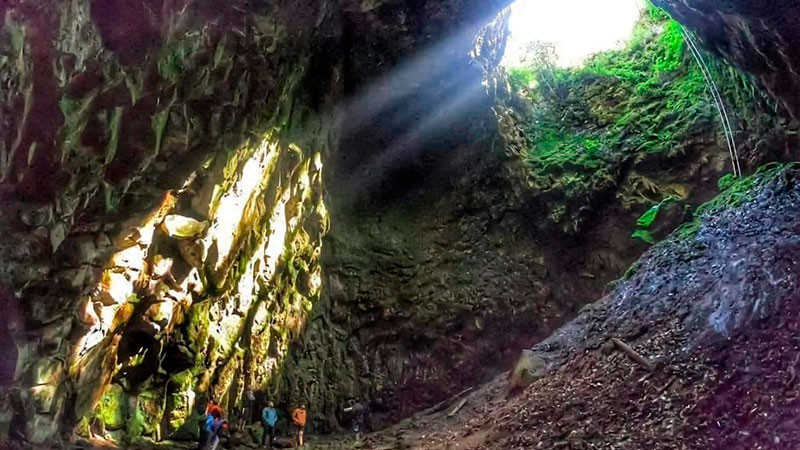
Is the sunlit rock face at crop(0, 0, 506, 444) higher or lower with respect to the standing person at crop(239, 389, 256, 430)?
higher

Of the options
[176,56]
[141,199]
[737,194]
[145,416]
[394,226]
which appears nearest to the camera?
[176,56]

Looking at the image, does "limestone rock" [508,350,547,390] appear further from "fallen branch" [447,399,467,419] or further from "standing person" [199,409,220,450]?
"standing person" [199,409,220,450]

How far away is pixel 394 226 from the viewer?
12.1 m

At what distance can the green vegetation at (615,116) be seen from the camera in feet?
35.1

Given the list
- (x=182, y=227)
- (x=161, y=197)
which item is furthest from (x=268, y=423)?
(x=161, y=197)

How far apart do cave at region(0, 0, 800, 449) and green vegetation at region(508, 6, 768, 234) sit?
0.06 m

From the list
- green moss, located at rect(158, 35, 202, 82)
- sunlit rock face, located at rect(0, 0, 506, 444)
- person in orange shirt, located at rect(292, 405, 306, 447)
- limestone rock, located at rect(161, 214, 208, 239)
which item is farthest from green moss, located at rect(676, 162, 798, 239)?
green moss, located at rect(158, 35, 202, 82)

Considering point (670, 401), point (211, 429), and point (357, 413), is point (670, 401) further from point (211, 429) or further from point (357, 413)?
point (357, 413)

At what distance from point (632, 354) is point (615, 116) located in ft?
25.9

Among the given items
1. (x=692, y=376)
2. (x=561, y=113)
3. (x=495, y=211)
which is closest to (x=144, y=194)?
(x=692, y=376)

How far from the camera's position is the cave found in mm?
4398

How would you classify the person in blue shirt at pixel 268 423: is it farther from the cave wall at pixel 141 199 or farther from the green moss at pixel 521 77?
the green moss at pixel 521 77

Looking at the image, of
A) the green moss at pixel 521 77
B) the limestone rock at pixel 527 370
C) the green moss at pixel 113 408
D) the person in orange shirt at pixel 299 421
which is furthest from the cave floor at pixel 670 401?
the green moss at pixel 521 77

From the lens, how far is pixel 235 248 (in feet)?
25.1
